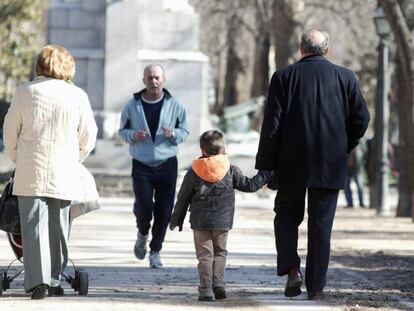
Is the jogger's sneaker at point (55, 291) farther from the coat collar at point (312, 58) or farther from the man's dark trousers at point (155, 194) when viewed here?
the man's dark trousers at point (155, 194)

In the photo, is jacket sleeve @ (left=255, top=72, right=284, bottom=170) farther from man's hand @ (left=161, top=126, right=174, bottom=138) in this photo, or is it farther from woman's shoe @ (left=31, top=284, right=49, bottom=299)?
man's hand @ (left=161, top=126, right=174, bottom=138)

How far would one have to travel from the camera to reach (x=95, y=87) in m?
28.9

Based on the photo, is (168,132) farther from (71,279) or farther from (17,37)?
(17,37)

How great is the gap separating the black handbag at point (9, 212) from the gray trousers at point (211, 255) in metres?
1.33

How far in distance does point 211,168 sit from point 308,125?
2.67 ft

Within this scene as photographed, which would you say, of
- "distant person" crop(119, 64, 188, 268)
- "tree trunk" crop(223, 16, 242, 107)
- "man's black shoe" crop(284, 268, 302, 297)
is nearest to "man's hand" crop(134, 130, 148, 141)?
"distant person" crop(119, 64, 188, 268)

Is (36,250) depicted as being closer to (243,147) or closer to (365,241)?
(365,241)

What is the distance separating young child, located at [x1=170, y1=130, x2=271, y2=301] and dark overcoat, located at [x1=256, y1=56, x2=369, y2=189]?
0.28m

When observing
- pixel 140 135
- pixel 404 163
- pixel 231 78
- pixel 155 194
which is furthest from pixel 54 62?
pixel 231 78

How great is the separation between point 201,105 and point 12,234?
18.0 m

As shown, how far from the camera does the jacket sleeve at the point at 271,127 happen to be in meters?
10.7

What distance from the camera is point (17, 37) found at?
51.0 m

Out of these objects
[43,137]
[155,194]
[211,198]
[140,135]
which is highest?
[43,137]

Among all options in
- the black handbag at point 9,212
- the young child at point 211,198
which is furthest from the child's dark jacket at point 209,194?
the black handbag at point 9,212
